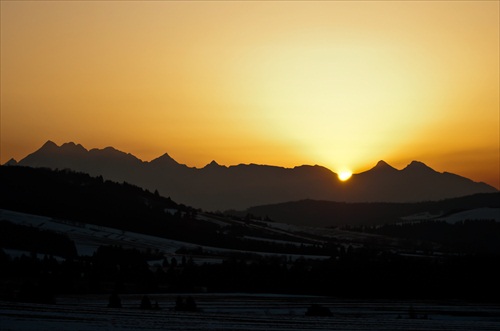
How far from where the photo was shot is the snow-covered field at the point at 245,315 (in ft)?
189

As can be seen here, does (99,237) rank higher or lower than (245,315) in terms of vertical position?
higher

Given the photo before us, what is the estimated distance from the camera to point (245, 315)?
75.2m

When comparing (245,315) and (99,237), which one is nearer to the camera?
(245,315)

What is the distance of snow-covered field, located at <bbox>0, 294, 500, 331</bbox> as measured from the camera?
2266 inches

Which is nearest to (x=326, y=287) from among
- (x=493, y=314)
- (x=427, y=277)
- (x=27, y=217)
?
(x=427, y=277)

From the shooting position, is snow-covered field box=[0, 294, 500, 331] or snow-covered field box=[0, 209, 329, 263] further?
snow-covered field box=[0, 209, 329, 263]

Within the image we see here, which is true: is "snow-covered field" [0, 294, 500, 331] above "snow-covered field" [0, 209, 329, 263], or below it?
below

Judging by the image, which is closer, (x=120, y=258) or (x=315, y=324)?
(x=315, y=324)

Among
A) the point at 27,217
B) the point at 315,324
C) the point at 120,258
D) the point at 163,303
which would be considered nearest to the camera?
the point at 315,324

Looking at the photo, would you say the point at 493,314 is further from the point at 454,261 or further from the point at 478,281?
the point at 454,261

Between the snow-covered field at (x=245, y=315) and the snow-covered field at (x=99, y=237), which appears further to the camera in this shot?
the snow-covered field at (x=99, y=237)

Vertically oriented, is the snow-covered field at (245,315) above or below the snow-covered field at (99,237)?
below

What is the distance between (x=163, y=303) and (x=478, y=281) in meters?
53.1

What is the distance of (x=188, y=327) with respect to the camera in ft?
188
